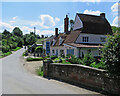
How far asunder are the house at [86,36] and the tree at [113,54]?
46.7ft

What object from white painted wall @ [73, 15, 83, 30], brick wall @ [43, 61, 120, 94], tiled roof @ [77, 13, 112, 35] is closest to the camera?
brick wall @ [43, 61, 120, 94]

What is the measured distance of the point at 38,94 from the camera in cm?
712

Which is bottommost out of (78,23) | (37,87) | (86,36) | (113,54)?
(37,87)

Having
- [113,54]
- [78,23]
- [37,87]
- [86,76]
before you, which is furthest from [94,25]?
[37,87]

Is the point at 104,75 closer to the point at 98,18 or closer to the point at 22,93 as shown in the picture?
the point at 22,93

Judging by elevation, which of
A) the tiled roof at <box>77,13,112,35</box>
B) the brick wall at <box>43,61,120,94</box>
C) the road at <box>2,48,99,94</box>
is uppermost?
the tiled roof at <box>77,13,112,35</box>

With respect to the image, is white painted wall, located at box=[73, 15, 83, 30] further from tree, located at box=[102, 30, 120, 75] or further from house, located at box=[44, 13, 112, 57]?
tree, located at box=[102, 30, 120, 75]

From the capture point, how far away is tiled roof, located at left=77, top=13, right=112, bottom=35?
87.0 ft

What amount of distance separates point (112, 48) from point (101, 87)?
2.53m

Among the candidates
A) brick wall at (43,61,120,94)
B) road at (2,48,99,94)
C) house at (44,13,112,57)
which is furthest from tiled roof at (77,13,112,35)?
road at (2,48,99,94)

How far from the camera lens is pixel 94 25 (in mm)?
27844

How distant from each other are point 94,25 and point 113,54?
893 inches

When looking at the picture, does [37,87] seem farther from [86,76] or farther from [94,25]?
[94,25]

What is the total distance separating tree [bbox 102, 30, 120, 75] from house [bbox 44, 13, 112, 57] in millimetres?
14222
